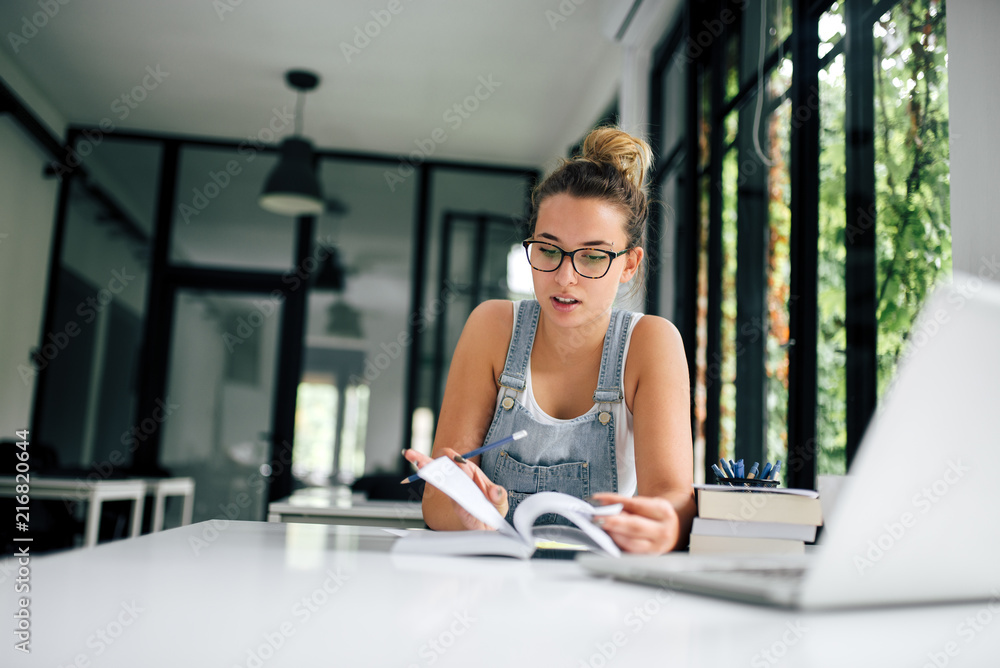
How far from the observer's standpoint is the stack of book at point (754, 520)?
0.86 meters

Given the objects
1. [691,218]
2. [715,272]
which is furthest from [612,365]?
[691,218]

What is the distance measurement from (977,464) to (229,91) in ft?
17.7

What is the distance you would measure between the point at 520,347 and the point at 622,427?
25 cm

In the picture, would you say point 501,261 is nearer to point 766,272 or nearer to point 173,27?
point 173,27

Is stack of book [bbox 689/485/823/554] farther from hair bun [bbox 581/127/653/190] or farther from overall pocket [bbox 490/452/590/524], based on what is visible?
hair bun [bbox 581/127/653/190]

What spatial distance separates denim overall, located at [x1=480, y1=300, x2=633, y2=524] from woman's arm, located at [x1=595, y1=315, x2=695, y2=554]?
0.04 m

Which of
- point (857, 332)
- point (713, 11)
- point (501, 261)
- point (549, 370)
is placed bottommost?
point (549, 370)

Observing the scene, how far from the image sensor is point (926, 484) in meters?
0.46

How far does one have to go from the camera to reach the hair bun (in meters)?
1.55

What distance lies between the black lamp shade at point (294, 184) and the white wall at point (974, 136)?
3.91 m

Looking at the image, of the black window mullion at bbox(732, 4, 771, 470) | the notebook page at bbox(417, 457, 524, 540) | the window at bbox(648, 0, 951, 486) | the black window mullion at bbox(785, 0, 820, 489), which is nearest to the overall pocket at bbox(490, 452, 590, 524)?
the notebook page at bbox(417, 457, 524, 540)

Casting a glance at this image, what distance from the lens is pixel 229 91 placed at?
5.09 m

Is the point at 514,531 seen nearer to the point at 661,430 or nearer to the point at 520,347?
the point at 661,430

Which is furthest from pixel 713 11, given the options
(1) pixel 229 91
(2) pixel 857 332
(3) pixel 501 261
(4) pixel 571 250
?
(1) pixel 229 91
